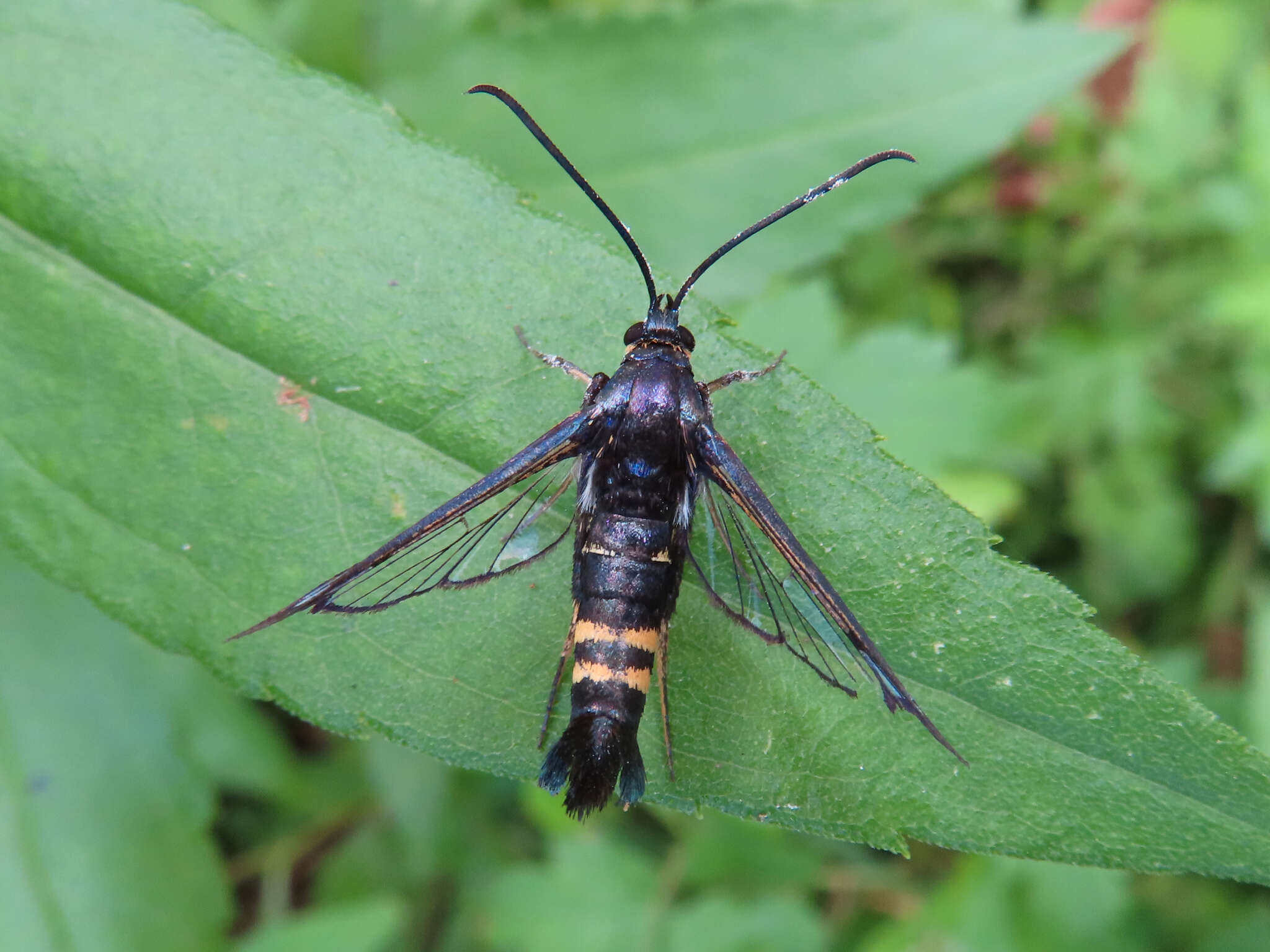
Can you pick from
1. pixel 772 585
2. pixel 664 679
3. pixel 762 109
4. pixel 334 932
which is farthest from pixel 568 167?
pixel 334 932

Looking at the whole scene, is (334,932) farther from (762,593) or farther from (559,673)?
(762,593)

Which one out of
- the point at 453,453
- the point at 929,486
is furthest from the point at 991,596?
the point at 453,453

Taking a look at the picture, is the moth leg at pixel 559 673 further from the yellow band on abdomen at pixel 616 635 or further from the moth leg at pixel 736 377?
the moth leg at pixel 736 377

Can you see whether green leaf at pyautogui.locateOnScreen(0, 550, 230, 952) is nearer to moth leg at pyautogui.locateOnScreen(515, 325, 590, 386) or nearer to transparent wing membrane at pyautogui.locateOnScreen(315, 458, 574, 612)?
transparent wing membrane at pyautogui.locateOnScreen(315, 458, 574, 612)

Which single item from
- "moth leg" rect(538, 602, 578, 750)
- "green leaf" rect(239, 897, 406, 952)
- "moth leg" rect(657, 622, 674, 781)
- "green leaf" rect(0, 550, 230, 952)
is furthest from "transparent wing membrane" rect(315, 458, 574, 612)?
"green leaf" rect(239, 897, 406, 952)

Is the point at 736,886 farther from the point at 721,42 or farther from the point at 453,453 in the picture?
the point at 721,42

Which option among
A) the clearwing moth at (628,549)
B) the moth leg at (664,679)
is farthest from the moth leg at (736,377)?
the moth leg at (664,679)
